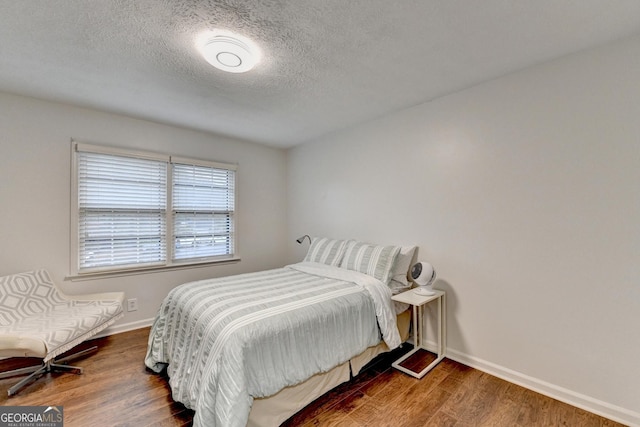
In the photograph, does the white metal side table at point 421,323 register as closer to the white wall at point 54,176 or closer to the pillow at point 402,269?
the pillow at point 402,269

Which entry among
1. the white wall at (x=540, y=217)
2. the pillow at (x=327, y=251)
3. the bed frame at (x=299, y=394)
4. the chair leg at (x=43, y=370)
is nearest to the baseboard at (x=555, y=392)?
the white wall at (x=540, y=217)

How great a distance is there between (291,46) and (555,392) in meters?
3.12

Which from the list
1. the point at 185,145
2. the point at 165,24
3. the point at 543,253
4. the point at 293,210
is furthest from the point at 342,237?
the point at 165,24

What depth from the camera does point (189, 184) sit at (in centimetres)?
359

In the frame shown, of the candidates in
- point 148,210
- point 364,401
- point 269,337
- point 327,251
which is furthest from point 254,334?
point 148,210

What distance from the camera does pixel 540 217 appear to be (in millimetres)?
2059

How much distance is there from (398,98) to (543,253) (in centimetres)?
183

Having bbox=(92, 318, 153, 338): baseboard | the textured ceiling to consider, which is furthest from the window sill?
the textured ceiling

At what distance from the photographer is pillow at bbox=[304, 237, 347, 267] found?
10.4 ft

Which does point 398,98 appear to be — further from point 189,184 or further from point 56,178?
point 56,178

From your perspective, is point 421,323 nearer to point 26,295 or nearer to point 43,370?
point 43,370

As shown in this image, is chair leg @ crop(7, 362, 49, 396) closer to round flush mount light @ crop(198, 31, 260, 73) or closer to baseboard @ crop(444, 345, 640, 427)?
round flush mount light @ crop(198, 31, 260, 73)

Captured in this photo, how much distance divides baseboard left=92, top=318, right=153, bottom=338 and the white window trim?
573 millimetres

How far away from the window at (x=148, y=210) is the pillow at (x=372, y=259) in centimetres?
191
